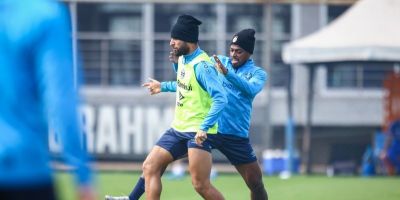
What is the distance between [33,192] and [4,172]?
14 centimetres

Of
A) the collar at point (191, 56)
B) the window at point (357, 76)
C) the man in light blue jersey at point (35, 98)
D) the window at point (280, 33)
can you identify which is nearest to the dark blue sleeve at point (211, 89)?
the collar at point (191, 56)

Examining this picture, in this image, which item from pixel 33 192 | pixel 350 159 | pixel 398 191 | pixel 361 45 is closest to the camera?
pixel 33 192

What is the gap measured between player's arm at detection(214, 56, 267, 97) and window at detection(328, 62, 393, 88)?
16898 mm

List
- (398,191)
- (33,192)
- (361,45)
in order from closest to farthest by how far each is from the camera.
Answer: (33,192) → (398,191) → (361,45)

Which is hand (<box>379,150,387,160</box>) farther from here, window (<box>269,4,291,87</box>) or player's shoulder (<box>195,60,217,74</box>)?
player's shoulder (<box>195,60,217,74</box>)

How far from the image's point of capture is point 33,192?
16.1 feet

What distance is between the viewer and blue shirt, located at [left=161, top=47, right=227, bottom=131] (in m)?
10.7

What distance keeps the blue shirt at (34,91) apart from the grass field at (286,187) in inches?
396

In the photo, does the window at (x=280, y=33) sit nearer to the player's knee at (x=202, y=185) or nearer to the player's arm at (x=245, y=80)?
the player's arm at (x=245, y=80)

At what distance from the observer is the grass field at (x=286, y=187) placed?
17.1 m

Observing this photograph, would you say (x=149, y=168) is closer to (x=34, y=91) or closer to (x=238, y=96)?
(x=238, y=96)

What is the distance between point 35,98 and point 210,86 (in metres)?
5.94

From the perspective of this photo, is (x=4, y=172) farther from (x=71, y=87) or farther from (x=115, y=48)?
(x=115, y=48)

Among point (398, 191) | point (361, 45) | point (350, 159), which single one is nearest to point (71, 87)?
point (398, 191)
